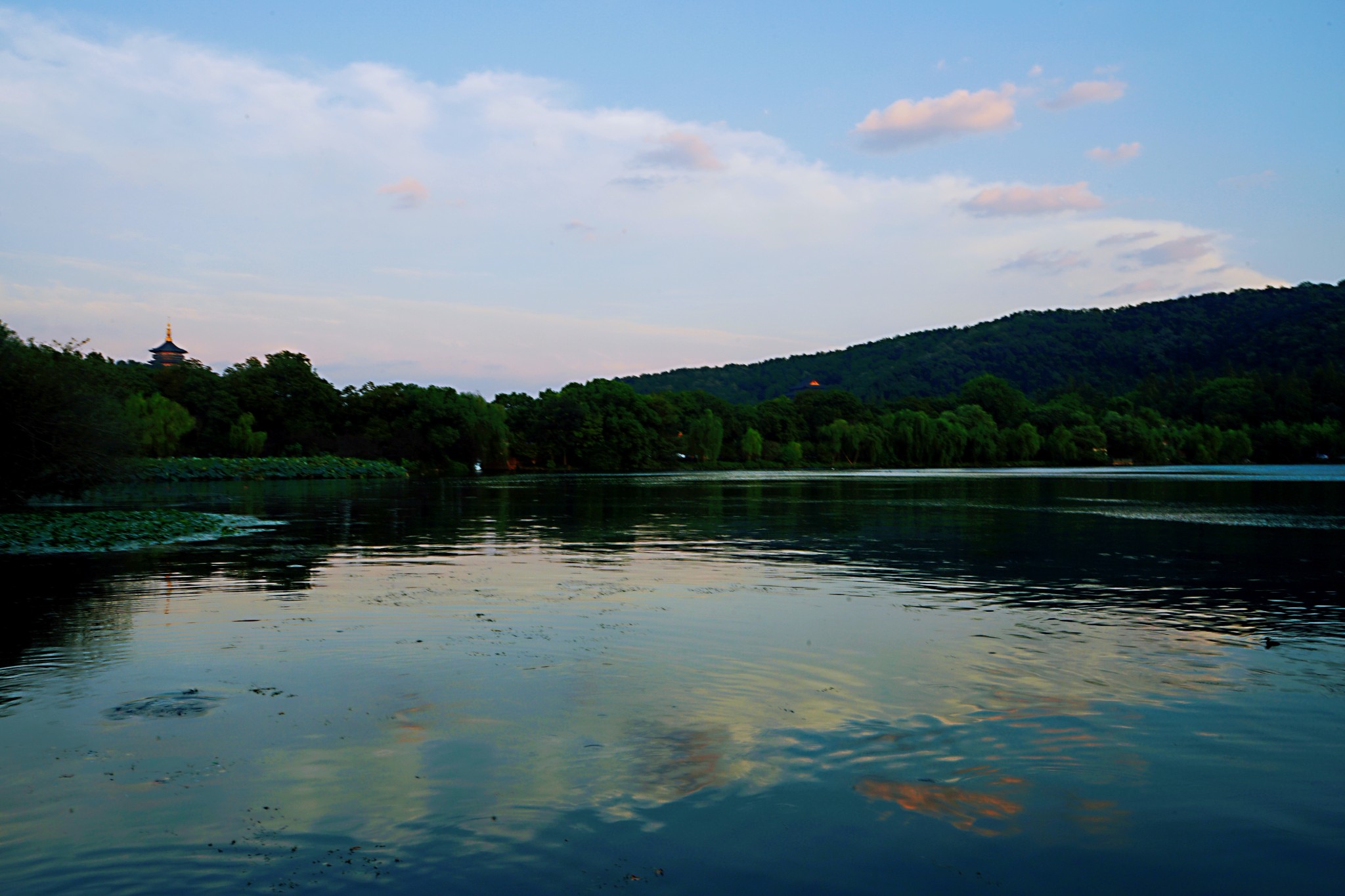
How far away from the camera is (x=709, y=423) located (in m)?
141

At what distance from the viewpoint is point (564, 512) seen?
3988cm

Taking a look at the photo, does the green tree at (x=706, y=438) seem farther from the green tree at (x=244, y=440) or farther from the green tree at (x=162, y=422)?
the green tree at (x=162, y=422)

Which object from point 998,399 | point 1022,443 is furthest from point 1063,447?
point 998,399

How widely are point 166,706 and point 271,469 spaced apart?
8477cm

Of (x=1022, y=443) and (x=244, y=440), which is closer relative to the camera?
(x=244, y=440)

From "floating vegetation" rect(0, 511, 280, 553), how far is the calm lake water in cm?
418

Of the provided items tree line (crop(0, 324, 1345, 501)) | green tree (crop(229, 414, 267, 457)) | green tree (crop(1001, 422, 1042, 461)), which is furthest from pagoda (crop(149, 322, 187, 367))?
green tree (crop(1001, 422, 1042, 461))

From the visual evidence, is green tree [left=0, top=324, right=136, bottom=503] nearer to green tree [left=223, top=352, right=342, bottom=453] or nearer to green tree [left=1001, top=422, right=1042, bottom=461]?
green tree [left=223, top=352, right=342, bottom=453]

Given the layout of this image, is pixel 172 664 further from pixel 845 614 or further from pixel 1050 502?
pixel 1050 502

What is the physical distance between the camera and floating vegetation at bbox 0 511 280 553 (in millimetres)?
23844

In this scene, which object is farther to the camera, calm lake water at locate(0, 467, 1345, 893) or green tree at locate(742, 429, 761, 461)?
green tree at locate(742, 429, 761, 461)

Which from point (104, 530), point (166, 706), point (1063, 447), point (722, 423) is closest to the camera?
point (166, 706)

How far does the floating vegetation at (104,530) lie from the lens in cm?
2384

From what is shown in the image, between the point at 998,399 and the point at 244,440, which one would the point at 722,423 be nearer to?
the point at 998,399
